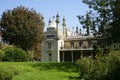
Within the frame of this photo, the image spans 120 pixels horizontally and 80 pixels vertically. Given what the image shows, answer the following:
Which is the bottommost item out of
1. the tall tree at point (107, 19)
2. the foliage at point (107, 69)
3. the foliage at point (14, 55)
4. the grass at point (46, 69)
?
the grass at point (46, 69)

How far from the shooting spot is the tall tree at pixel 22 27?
5562 cm

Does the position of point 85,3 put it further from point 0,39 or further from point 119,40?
point 0,39

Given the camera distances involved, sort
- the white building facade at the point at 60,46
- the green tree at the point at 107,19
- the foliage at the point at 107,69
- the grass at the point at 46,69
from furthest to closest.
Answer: the white building facade at the point at 60,46
the green tree at the point at 107,19
the grass at the point at 46,69
the foliage at the point at 107,69

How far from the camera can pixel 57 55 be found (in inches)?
2731

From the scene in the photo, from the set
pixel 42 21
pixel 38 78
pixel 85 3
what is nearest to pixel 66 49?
pixel 42 21

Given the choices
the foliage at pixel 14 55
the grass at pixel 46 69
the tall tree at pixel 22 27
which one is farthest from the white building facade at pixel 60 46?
the grass at pixel 46 69

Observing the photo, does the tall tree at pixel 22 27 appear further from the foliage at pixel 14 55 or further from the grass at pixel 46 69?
the grass at pixel 46 69

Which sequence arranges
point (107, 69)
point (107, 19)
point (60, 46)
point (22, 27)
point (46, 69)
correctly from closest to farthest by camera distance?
point (107, 69)
point (46, 69)
point (107, 19)
point (22, 27)
point (60, 46)

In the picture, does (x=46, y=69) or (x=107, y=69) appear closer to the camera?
(x=107, y=69)

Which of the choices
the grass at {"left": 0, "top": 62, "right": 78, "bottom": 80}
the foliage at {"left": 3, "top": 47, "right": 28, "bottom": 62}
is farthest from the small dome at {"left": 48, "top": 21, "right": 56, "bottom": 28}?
the grass at {"left": 0, "top": 62, "right": 78, "bottom": 80}

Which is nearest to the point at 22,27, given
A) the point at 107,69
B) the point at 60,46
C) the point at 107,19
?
the point at 60,46

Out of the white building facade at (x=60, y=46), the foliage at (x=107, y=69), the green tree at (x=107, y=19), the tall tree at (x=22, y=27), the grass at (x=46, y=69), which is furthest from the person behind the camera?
the white building facade at (x=60, y=46)

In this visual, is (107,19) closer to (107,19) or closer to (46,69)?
(107,19)

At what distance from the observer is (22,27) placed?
184ft
